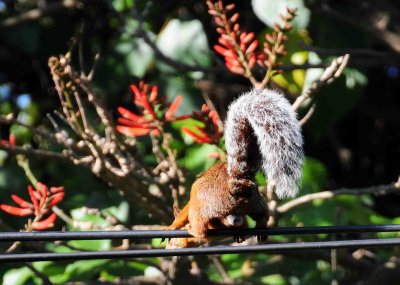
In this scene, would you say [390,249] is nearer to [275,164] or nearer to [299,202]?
[299,202]

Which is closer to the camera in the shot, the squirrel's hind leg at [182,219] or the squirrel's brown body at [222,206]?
the squirrel's brown body at [222,206]

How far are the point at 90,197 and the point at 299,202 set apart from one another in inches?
33.9

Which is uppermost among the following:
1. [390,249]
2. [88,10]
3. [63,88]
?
[63,88]

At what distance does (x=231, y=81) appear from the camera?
4008 millimetres

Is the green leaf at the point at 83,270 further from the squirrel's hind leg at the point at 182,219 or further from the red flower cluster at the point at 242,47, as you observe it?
the red flower cluster at the point at 242,47

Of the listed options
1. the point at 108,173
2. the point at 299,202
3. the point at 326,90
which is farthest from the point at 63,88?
the point at 326,90

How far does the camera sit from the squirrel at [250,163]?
208cm

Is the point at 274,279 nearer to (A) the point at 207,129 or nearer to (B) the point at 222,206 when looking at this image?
(A) the point at 207,129

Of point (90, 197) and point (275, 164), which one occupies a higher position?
point (275, 164)

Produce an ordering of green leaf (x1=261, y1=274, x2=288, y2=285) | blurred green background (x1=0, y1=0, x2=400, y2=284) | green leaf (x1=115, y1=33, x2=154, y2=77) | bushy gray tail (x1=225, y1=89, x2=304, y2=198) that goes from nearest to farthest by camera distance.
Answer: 1. bushy gray tail (x1=225, y1=89, x2=304, y2=198)
2. blurred green background (x1=0, y1=0, x2=400, y2=284)
3. green leaf (x1=261, y1=274, x2=288, y2=285)
4. green leaf (x1=115, y1=33, x2=154, y2=77)

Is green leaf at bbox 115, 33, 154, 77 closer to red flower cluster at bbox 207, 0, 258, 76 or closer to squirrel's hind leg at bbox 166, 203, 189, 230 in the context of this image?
red flower cluster at bbox 207, 0, 258, 76

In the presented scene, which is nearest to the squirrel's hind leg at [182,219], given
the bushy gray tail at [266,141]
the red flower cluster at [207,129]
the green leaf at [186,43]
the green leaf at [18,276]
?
the bushy gray tail at [266,141]

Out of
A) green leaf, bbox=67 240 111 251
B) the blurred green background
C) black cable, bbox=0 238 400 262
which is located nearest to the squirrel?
black cable, bbox=0 238 400 262

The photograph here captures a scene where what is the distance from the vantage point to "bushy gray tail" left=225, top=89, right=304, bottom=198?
2.07 m
